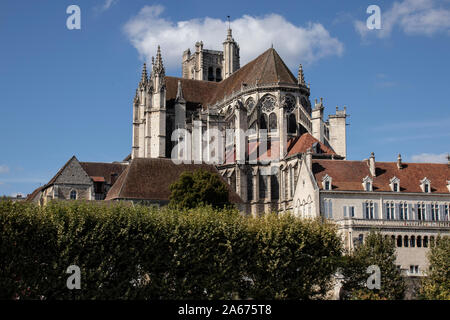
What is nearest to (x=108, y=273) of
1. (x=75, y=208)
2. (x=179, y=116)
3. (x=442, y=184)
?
(x=75, y=208)

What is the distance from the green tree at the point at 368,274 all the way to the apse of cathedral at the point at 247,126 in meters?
23.7

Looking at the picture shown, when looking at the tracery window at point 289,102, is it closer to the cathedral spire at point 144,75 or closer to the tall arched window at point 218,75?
the cathedral spire at point 144,75

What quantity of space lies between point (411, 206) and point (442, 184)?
376 cm

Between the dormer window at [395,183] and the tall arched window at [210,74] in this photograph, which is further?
the tall arched window at [210,74]

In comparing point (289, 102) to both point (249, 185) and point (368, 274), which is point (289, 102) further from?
point (368, 274)

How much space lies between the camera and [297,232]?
38344mm

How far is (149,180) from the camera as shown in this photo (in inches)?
2389

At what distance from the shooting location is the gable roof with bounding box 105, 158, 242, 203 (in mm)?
58672

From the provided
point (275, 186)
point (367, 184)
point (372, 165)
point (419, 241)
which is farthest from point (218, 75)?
point (419, 241)

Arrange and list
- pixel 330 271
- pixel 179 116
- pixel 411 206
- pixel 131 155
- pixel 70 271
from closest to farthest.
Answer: pixel 70 271, pixel 330 271, pixel 411 206, pixel 179 116, pixel 131 155

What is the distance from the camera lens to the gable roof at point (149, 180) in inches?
2310

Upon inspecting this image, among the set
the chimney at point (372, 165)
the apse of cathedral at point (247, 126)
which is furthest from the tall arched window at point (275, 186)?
the chimney at point (372, 165)
